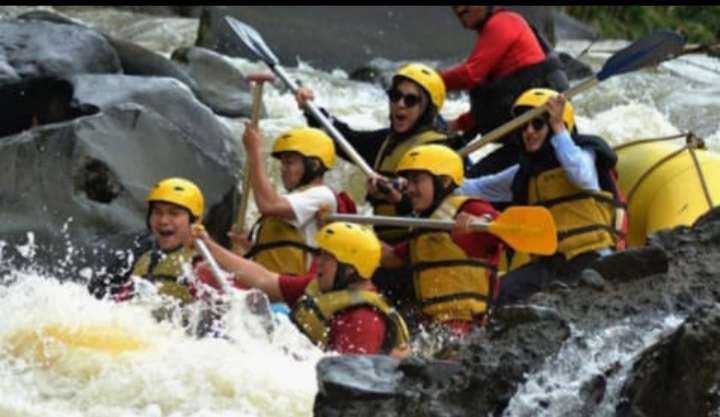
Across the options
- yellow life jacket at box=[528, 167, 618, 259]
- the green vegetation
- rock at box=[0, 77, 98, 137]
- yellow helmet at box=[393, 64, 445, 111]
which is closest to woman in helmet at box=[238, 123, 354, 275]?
yellow helmet at box=[393, 64, 445, 111]

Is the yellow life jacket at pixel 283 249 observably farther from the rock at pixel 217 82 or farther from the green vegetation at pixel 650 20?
the green vegetation at pixel 650 20

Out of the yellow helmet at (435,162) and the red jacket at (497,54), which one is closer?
the yellow helmet at (435,162)

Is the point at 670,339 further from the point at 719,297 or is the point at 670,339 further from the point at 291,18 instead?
the point at 291,18

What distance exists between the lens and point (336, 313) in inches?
229

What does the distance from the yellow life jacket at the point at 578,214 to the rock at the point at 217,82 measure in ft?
12.3

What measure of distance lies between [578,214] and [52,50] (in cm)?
321

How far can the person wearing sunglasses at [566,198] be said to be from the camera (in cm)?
658

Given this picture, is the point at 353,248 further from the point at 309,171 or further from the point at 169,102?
the point at 169,102

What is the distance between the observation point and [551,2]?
55.5 ft

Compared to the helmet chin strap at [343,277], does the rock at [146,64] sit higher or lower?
lower

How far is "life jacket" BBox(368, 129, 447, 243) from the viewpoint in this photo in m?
6.93

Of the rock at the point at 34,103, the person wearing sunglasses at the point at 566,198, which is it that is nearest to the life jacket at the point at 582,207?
the person wearing sunglasses at the point at 566,198

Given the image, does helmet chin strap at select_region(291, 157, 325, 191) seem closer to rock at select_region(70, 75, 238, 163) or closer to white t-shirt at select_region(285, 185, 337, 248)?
white t-shirt at select_region(285, 185, 337, 248)

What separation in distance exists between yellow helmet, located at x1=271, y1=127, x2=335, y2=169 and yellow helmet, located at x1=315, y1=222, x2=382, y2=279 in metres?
0.85
